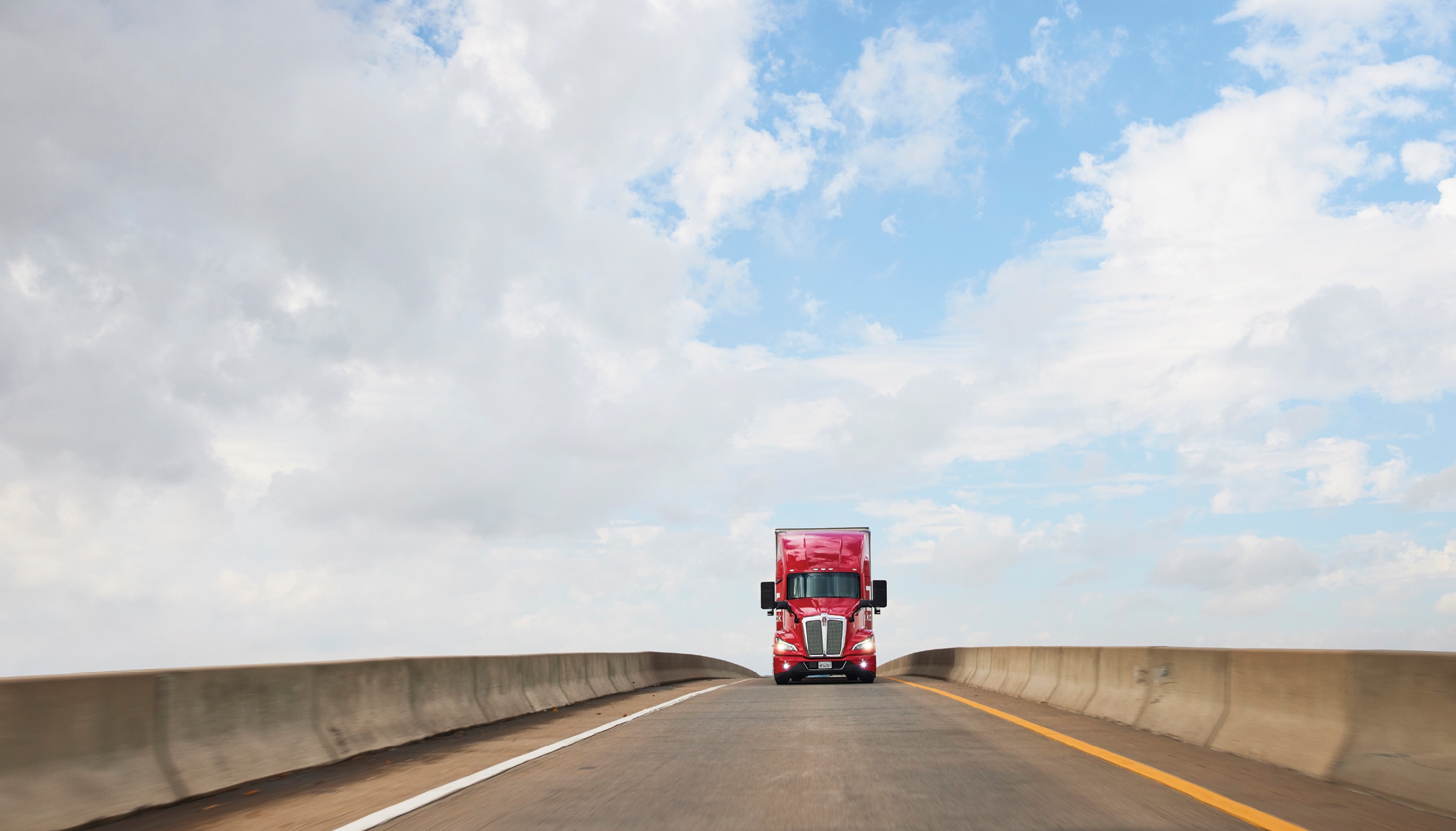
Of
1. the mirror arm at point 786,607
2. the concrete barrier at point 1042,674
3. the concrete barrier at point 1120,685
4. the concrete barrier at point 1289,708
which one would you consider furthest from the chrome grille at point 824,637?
the concrete barrier at point 1289,708

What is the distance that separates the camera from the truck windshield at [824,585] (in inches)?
1142

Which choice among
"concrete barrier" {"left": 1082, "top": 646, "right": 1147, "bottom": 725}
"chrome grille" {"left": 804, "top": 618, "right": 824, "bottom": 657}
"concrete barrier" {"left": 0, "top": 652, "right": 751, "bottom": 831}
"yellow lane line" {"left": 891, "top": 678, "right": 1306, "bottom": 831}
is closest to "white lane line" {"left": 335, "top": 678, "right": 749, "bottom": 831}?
"concrete barrier" {"left": 0, "top": 652, "right": 751, "bottom": 831}

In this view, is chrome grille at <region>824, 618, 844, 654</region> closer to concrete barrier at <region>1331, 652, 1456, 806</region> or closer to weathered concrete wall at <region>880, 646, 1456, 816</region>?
weathered concrete wall at <region>880, 646, 1456, 816</region>

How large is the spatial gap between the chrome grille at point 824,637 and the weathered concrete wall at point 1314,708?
14.7m

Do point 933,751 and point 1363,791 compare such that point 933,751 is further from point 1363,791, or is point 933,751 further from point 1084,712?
point 1084,712

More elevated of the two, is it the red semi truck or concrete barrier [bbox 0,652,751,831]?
the red semi truck

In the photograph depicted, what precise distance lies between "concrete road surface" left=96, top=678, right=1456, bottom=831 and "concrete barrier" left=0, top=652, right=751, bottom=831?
0.66 feet

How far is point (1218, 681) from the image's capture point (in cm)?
1043

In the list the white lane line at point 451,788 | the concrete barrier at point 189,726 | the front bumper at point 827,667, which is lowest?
the white lane line at point 451,788

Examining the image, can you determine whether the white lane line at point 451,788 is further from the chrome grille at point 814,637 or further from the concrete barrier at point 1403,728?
the chrome grille at point 814,637

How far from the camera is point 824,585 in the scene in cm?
2905

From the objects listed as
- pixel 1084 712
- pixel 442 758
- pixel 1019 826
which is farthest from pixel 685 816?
pixel 1084 712

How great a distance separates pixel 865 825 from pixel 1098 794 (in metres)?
1.87

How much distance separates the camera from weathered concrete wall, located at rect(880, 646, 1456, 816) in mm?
7074
